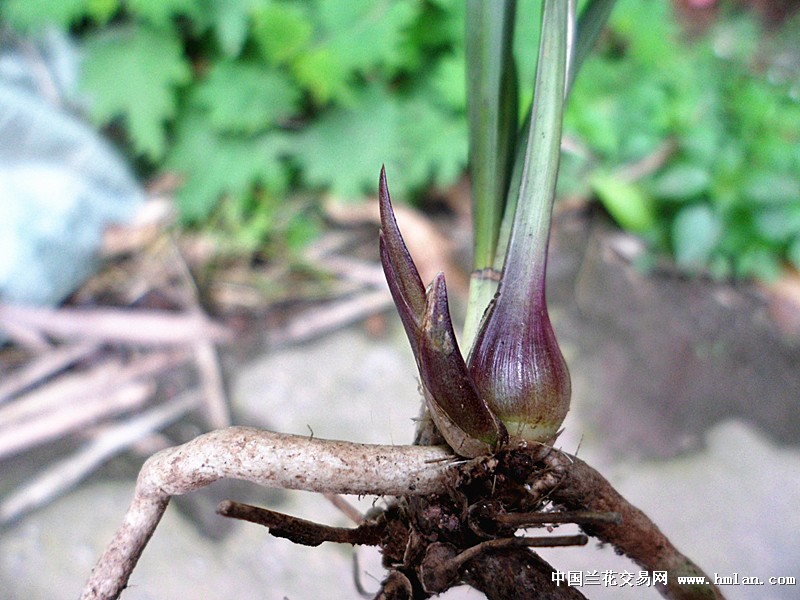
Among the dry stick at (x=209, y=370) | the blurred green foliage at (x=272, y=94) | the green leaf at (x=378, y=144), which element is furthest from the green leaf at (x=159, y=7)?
the dry stick at (x=209, y=370)

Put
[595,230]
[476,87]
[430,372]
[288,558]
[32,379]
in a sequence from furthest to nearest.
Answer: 1. [595,230]
2. [32,379]
3. [288,558]
4. [476,87]
5. [430,372]

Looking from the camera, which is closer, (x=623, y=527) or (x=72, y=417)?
(x=623, y=527)

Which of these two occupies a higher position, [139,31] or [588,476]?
[139,31]

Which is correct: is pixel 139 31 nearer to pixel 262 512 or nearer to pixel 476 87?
pixel 476 87

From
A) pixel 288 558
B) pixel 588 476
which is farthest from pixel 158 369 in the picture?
pixel 588 476

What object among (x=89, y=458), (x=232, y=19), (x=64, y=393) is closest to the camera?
(x=89, y=458)

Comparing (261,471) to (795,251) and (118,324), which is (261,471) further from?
(795,251)

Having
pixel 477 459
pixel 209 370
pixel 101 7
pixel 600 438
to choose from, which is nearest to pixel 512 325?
pixel 477 459

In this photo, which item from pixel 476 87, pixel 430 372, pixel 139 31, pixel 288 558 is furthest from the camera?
→ pixel 139 31
